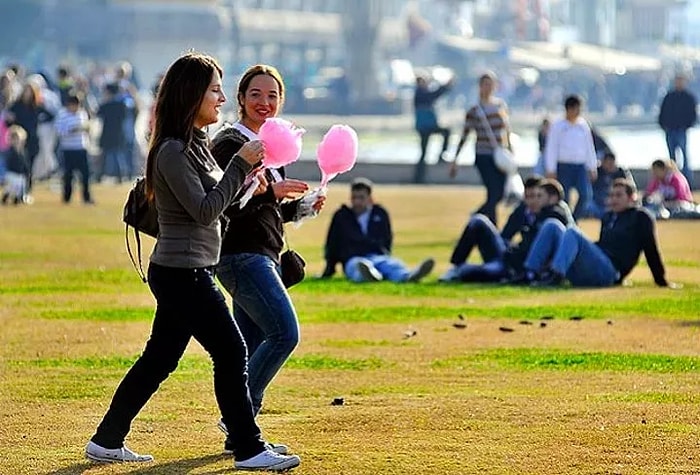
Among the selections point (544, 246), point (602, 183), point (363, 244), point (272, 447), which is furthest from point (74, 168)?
point (272, 447)

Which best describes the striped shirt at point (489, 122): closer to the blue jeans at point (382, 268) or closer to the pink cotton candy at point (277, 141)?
the blue jeans at point (382, 268)

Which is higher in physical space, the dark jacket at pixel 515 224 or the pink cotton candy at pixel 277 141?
the pink cotton candy at pixel 277 141

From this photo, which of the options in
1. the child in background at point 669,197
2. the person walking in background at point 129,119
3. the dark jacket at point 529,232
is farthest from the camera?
the person walking in background at point 129,119

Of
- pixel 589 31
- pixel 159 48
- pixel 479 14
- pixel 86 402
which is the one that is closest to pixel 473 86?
pixel 159 48

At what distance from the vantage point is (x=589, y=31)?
6457 inches

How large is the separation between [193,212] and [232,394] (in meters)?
0.77

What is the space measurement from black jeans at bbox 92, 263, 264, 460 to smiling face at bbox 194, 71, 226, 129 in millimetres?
573

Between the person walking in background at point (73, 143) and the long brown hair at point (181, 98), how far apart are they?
18531mm

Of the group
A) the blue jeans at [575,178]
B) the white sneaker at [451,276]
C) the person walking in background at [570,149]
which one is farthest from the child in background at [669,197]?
the white sneaker at [451,276]

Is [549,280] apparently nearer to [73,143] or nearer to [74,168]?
[73,143]

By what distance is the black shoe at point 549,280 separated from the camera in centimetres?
1664

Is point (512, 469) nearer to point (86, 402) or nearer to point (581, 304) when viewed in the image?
point (86, 402)

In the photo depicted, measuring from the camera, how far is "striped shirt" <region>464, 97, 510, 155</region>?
21.3 meters

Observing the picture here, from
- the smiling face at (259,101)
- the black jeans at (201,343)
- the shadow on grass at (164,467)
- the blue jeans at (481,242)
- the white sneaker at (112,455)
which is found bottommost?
the blue jeans at (481,242)
